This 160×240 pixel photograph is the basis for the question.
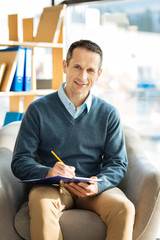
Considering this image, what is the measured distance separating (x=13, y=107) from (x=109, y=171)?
142 cm

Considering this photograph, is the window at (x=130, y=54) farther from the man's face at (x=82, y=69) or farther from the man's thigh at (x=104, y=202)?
the man's thigh at (x=104, y=202)

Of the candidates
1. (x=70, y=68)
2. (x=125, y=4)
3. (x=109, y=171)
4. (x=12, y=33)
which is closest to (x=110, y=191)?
(x=109, y=171)

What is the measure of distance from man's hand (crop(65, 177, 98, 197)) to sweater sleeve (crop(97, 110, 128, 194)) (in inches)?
4.6

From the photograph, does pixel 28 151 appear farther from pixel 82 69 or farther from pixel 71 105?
pixel 82 69

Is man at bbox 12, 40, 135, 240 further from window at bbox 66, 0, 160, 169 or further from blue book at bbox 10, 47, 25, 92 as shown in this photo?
window at bbox 66, 0, 160, 169

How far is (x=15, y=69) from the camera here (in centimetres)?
292

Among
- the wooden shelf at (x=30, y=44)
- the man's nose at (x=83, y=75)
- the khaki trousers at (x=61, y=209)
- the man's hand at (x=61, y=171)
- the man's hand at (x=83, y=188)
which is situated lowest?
the khaki trousers at (x=61, y=209)

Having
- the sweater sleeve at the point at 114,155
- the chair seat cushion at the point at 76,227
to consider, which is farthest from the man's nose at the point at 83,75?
the chair seat cushion at the point at 76,227

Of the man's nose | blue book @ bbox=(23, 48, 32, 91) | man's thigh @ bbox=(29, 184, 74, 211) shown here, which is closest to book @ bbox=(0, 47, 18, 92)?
blue book @ bbox=(23, 48, 32, 91)

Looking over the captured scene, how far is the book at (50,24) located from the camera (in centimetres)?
317

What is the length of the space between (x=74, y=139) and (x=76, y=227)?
0.50 metres

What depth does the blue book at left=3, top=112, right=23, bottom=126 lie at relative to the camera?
10.1 ft

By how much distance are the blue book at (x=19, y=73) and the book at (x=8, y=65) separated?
47 mm

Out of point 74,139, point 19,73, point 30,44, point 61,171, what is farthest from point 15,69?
point 61,171
